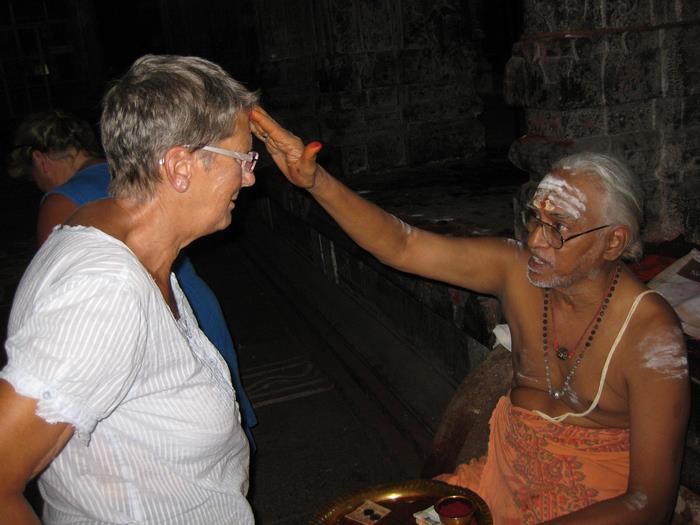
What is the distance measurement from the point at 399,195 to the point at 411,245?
381cm

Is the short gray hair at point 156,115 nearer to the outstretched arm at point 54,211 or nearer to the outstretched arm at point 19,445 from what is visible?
the outstretched arm at point 19,445

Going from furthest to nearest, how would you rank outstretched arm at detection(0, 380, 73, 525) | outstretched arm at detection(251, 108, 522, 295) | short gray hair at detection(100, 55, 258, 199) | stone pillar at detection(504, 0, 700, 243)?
stone pillar at detection(504, 0, 700, 243) → outstretched arm at detection(251, 108, 522, 295) → short gray hair at detection(100, 55, 258, 199) → outstretched arm at detection(0, 380, 73, 525)

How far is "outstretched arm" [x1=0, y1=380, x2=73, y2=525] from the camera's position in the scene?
1.26 m

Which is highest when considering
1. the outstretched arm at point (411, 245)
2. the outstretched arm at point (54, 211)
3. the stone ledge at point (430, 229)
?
the outstretched arm at point (54, 211)

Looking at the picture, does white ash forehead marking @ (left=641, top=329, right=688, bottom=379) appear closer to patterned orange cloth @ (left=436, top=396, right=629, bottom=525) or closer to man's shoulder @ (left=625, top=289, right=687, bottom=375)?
man's shoulder @ (left=625, top=289, right=687, bottom=375)

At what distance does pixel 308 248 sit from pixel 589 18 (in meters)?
4.26

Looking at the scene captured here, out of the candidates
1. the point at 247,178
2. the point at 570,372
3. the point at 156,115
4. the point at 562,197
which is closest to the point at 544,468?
the point at 570,372

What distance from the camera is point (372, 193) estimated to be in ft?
21.5

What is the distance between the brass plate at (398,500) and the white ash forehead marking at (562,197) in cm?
94

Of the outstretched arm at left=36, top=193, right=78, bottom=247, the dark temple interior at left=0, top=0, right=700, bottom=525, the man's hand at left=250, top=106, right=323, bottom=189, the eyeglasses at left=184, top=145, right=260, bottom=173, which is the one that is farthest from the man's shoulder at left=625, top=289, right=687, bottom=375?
the outstretched arm at left=36, top=193, right=78, bottom=247

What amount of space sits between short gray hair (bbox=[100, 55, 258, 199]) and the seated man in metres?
0.42

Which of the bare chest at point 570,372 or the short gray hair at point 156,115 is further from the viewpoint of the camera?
the bare chest at point 570,372

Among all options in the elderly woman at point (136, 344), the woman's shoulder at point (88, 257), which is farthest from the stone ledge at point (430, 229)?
the woman's shoulder at point (88, 257)

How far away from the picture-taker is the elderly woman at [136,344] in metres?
1.30
